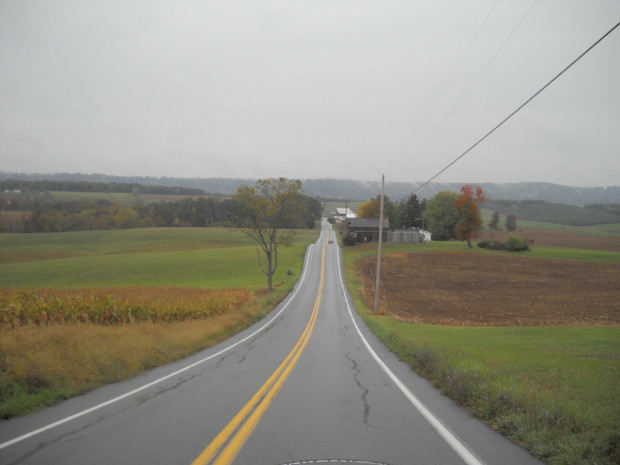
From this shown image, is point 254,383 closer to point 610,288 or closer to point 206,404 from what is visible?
point 206,404

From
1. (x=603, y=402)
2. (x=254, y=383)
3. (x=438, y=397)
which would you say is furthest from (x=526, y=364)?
(x=254, y=383)

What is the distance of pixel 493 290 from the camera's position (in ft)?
145

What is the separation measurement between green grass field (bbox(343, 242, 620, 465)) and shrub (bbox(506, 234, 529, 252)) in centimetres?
6189

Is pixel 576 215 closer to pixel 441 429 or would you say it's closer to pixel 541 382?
pixel 541 382

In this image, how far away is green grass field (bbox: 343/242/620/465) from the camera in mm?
4699

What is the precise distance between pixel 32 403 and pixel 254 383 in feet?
13.2

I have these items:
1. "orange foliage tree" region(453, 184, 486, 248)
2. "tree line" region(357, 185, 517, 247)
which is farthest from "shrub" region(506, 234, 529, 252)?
"orange foliage tree" region(453, 184, 486, 248)

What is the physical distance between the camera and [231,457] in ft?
14.0

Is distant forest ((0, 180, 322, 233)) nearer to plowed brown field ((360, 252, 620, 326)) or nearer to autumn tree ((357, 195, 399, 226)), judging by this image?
plowed brown field ((360, 252, 620, 326))

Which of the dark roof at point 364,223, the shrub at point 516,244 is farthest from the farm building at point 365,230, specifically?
the shrub at point 516,244


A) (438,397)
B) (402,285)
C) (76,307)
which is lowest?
(402,285)

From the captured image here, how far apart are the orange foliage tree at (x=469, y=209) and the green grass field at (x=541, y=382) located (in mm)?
59043

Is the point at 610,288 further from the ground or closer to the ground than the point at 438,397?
closer to the ground

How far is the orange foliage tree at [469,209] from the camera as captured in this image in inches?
2904
